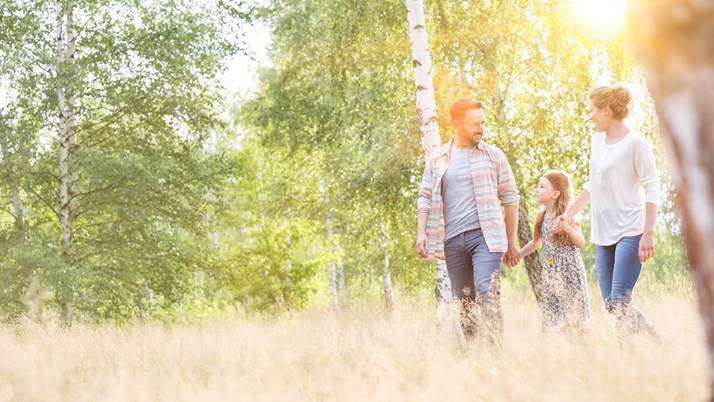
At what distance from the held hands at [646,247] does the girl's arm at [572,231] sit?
3.60 ft

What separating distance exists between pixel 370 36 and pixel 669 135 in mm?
10413

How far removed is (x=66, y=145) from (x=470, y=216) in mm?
9392

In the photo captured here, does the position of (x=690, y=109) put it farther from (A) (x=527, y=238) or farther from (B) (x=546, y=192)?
(A) (x=527, y=238)

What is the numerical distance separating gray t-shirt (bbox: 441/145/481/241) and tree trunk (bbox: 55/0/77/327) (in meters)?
8.17

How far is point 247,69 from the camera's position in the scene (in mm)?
23156

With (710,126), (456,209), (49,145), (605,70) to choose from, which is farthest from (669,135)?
(49,145)

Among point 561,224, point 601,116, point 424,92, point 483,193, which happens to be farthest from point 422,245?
point 424,92

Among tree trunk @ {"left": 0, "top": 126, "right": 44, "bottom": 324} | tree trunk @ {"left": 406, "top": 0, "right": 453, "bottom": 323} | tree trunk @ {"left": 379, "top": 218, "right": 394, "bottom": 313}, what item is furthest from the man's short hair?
tree trunk @ {"left": 0, "top": 126, "right": 44, "bottom": 324}

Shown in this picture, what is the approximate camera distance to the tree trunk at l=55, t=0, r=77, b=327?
40.0 feet

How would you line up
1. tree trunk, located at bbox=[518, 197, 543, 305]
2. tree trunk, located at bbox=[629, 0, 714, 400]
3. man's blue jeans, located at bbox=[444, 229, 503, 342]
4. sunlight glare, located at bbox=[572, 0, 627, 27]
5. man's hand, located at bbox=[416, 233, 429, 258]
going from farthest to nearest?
tree trunk, located at bbox=[518, 197, 543, 305]
sunlight glare, located at bbox=[572, 0, 627, 27]
man's hand, located at bbox=[416, 233, 429, 258]
man's blue jeans, located at bbox=[444, 229, 503, 342]
tree trunk, located at bbox=[629, 0, 714, 400]

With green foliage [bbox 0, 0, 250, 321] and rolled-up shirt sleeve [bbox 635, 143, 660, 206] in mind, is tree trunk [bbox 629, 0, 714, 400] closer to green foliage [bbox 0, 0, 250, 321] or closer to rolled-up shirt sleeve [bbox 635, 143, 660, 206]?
rolled-up shirt sleeve [bbox 635, 143, 660, 206]

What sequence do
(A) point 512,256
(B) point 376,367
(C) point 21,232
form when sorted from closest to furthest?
(B) point 376,367
(A) point 512,256
(C) point 21,232

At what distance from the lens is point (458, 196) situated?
5.42 metres

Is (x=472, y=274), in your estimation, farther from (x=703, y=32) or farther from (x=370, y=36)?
(x=370, y=36)
